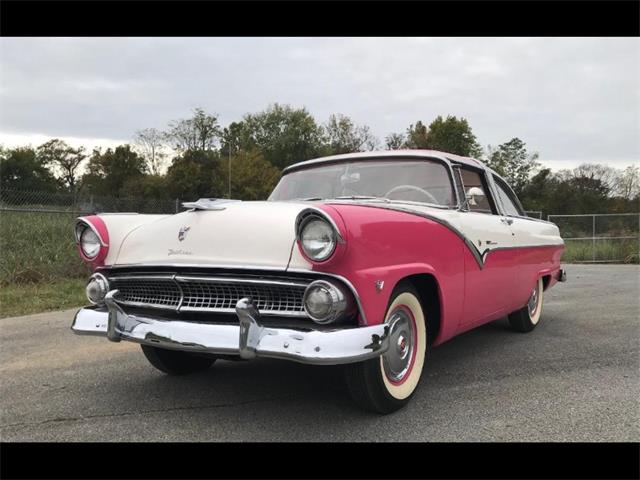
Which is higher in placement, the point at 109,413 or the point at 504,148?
the point at 504,148

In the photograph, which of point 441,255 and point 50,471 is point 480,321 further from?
point 50,471

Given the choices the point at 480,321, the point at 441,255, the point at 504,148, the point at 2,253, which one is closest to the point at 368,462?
the point at 441,255

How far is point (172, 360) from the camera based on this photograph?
12.3 feet

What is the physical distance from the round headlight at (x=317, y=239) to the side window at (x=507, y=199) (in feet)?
9.44

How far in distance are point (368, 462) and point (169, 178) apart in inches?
1589

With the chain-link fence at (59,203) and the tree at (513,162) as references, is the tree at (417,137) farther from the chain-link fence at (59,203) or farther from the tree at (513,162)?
the chain-link fence at (59,203)

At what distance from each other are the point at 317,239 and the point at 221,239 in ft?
1.84

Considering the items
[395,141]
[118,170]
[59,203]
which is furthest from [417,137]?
[59,203]

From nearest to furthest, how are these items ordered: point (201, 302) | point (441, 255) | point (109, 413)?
point (201, 302) → point (109, 413) → point (441, 255)

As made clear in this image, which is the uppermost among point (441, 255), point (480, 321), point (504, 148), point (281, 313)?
point (504, 148)

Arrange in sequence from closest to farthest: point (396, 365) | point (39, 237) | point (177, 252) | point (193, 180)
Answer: point (177, 252)
point (396, 365)
point (39, 237)
point (193, 180)

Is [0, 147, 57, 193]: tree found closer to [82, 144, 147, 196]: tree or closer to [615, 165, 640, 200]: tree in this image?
[82, 144, 147, 196]: tree

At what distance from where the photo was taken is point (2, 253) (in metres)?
8.91

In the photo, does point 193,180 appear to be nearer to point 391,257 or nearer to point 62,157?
point 62,157
